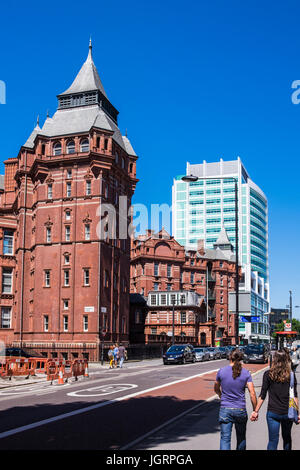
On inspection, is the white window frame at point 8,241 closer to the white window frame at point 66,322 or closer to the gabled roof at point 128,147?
the white window frame at point 66,322

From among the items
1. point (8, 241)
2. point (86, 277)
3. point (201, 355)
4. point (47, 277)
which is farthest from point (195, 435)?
point (8, 241)

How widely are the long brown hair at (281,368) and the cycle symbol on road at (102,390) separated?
520 inches

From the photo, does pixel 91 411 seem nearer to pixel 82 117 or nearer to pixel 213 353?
pixel 213 353

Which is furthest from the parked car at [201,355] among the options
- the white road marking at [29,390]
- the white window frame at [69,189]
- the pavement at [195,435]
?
the pavement at [195,435]

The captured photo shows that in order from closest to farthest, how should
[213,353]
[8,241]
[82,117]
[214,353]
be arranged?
[82,117] → [213,353] → [214,353] → [8,241]

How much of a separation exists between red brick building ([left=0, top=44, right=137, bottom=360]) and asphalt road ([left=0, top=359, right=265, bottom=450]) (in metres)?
23.3

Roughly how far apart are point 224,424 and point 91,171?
44.2 metres

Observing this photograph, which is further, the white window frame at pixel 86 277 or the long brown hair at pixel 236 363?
the white window frame at pixel 86 277

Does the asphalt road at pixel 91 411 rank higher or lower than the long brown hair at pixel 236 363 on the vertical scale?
lower

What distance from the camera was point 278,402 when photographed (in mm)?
7918

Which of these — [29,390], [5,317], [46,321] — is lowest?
[29,390]

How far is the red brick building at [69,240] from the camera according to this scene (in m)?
49.5

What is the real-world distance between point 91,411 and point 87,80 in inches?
1846

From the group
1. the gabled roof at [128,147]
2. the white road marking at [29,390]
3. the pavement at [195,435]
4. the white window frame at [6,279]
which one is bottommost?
the white road marking at [29,390]
